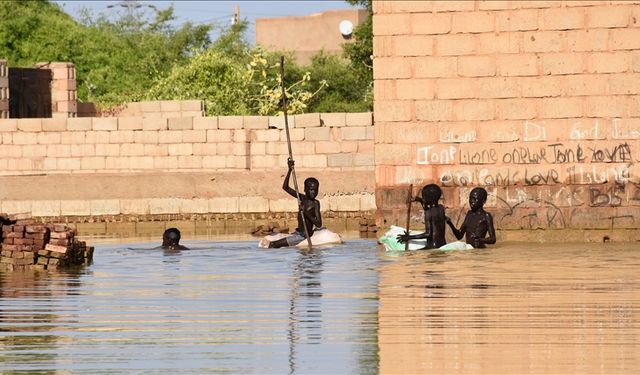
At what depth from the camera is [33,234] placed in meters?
19.0

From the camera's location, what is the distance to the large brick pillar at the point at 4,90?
33281 mm

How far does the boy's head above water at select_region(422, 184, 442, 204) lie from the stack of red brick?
15.1 feet

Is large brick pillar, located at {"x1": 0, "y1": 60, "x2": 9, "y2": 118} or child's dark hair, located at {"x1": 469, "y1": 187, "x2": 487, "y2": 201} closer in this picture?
child's dark hair, located at {"x1": 469, "y1": 187, "x2": 487, "y2": 201}

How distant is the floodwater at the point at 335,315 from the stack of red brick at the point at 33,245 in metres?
0.33

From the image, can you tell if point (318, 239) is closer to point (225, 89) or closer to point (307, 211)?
point (307, 211)

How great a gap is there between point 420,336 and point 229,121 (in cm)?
1925

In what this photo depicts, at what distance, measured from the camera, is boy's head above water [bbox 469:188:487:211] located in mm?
20656

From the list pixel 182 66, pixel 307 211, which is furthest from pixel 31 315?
pixel 182 66

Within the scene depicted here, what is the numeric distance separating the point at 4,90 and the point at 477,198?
50.6 ft

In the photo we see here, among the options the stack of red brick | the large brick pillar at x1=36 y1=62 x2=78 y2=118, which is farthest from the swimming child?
the large brick pillar at x1=36 y1=62 x2=78 y2=118

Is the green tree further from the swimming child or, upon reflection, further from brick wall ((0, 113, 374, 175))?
the swimming child

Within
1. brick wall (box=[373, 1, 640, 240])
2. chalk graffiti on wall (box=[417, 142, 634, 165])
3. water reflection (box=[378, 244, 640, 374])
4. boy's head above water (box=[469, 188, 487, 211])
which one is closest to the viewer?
water reflection (box=[378, 244, 640, 374])

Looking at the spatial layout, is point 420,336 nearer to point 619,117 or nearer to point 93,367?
point 93,367

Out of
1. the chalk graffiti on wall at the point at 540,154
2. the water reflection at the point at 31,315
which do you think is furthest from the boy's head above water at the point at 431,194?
the water reflection at the point at 31,315
